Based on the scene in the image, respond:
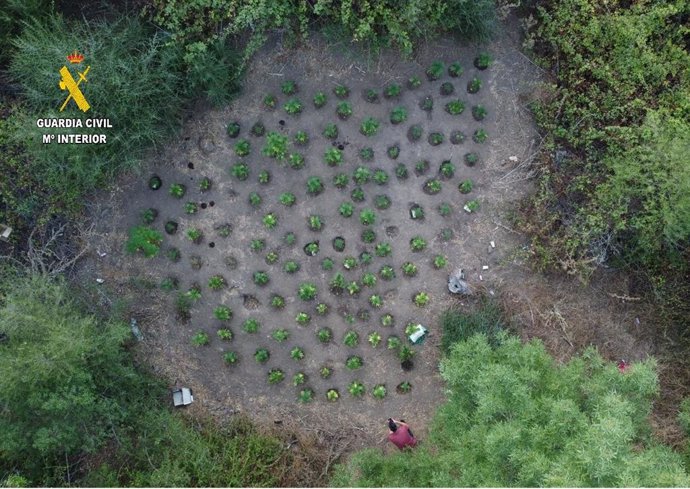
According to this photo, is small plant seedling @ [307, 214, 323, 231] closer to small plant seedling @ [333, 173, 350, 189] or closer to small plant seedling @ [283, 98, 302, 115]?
small plant seedling @ [333, 173, 350, 189]

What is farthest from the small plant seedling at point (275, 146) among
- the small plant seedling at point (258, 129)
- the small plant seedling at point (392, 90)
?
the small plant seedling at point (392, 90)

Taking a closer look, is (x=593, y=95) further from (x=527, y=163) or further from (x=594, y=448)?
(x=594, y=448)

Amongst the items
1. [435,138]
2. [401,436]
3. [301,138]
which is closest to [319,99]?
[301,138]

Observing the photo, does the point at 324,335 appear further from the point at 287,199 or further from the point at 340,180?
the point at 340,180

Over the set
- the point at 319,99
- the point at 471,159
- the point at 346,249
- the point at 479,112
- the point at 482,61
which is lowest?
the point at 346,249

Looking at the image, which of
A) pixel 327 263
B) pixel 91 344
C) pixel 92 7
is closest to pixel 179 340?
pixel 91 344

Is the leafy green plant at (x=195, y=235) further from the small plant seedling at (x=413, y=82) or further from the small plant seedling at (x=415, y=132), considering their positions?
the small plant seedling at (x=413, y=82)
